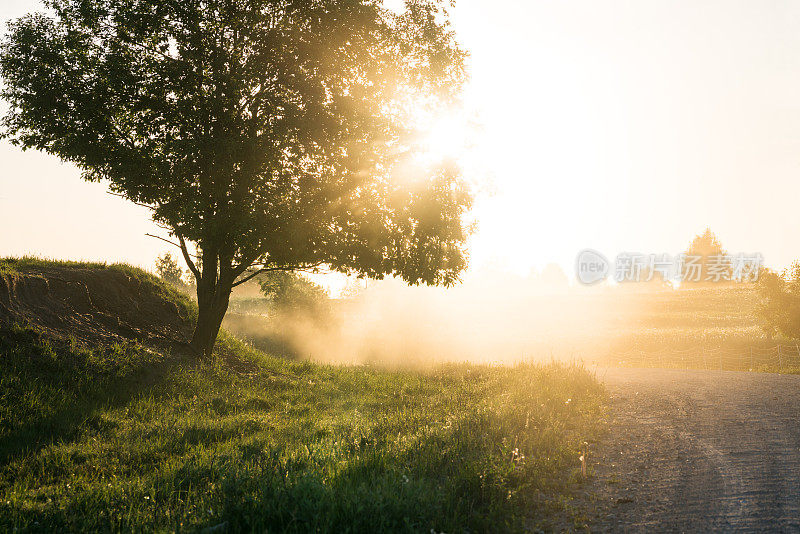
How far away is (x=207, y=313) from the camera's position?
59.1ft

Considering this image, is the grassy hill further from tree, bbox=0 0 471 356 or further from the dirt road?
tree, bbox=0 0 471 356

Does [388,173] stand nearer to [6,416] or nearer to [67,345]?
[67,345]

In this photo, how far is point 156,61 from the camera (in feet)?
51.5

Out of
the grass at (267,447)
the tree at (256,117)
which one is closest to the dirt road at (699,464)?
the grass at (267,447)

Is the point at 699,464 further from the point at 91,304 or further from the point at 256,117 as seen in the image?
the point at 91,304

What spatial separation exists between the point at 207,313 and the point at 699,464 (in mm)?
15499

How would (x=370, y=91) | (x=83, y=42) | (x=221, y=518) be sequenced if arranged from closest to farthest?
(x=221, y=518), (x=83, y=42), (x=370, y=91)

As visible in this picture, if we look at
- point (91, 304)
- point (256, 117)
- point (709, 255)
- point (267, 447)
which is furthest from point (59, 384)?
point (709, 255)

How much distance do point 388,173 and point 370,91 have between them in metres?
2.76

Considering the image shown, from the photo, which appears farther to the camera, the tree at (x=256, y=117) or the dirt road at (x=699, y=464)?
the tree at (x=256, y=117)

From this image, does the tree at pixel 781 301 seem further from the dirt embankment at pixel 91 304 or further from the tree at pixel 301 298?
the dirt embankment at pixel 91 304

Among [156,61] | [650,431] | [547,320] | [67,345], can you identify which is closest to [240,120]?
[156,61]

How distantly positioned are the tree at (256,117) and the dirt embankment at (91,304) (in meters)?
3.77

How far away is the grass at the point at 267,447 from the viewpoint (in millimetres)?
6062
